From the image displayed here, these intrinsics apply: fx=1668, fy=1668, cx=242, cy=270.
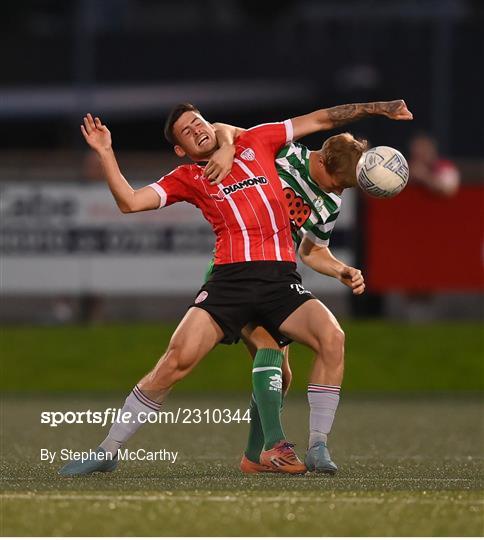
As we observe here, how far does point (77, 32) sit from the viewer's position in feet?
112

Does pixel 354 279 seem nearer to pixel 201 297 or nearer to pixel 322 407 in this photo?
pixel 322 407

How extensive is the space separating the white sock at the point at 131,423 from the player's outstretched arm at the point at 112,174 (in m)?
0.90

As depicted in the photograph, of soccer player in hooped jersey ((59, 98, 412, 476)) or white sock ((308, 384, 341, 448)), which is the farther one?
white sock ((308, 384, 341, 448))

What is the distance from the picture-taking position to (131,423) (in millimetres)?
8039

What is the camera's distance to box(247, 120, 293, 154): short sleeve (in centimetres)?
841

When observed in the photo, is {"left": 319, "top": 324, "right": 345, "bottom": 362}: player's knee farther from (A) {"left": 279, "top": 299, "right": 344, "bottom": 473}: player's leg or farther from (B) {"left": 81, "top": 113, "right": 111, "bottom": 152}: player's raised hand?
(B) {"left": 81, "top": 113, "right": 111, "bottom": 152}: player's raised hand

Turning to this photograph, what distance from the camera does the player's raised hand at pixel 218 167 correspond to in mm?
8094

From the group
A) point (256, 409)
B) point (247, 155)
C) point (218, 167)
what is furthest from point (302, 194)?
point (256, 409)

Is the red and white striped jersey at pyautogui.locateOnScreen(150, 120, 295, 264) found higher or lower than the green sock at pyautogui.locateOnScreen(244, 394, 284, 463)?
higher

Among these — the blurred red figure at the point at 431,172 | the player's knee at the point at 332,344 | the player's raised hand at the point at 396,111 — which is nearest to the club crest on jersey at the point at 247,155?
the player's raised hand at the point at 396,111

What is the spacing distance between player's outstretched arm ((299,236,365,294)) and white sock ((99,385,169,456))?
3.49 ft

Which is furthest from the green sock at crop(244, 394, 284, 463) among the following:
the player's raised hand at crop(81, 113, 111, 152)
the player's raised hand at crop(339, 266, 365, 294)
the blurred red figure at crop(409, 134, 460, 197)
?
the blurred red figure at crop(409, 134, 460, 197)

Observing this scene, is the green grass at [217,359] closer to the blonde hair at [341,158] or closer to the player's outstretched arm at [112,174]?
the blonde hair at [341,158]

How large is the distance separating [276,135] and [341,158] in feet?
1.14
